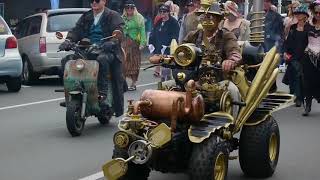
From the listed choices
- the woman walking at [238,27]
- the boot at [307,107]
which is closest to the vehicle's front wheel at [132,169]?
the woman walking at [238,27]

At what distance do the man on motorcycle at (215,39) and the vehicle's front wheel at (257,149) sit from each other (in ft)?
1.16

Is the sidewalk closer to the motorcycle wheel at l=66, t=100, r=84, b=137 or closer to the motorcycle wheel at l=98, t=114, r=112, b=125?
the motorcycle wheel at l=98, t=114, r=112, b=125

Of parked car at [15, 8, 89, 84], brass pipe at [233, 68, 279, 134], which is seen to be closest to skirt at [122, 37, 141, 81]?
parked car at [15, 8, 89, 84]

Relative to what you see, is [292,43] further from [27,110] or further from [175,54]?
[175,54]

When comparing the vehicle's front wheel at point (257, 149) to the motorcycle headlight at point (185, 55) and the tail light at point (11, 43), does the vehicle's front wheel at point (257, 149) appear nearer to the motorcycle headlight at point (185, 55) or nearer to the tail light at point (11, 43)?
the motorcycle headlight at point (185, 55)

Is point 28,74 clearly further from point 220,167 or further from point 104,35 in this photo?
point 220,167

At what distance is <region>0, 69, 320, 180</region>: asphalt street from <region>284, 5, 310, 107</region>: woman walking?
0.43 m

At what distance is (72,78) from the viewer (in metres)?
9.06

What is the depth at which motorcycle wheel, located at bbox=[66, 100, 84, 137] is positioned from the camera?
8.67 m

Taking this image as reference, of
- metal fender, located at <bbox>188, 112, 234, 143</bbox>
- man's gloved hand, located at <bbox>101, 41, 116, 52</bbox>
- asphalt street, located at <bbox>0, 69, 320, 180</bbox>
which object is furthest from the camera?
man's gloved hand, located at <bbox>101, 41, 116, 52</bbox>

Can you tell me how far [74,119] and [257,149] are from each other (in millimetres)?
3060

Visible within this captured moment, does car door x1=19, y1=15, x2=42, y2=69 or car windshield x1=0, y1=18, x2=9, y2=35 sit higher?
car windshield x1=0, y1=18, x2=9, y2=35

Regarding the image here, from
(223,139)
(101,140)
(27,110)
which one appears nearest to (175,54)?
(223,139)

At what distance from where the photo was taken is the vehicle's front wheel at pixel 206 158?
5.39 meters
